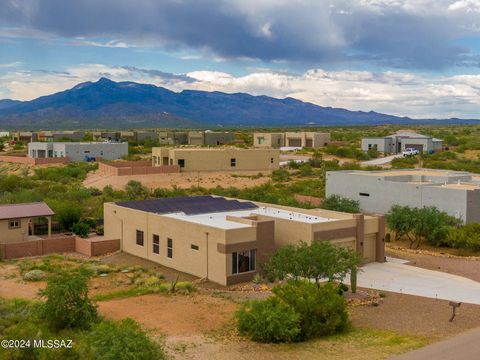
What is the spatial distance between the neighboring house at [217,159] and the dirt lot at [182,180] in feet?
3.97

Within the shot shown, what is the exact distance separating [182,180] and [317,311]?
160 feet

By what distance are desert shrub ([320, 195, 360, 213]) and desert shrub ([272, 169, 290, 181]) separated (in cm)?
2236

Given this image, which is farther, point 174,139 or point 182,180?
point 174,139

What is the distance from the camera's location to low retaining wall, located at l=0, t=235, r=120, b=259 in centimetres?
3484

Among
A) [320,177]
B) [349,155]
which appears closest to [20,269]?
[320,177]

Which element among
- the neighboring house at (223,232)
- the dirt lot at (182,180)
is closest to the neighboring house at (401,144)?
the dirt lot at (182,180)

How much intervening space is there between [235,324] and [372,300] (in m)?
6.58

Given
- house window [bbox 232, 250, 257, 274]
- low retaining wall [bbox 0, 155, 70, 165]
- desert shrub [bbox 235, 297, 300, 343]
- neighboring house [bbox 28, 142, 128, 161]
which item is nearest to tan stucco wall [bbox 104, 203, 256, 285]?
house window [bbox 232, 250, 257, 274]

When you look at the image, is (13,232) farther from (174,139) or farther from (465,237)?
(174,139)

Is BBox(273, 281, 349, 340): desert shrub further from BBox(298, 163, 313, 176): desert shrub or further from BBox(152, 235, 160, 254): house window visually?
BBox(298, 163, 313, 176): desert shrub

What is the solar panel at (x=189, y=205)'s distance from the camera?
36.0 m

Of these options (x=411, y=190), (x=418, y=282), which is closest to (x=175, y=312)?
(x=418, y=282)

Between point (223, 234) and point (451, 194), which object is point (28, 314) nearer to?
point (223, 234)

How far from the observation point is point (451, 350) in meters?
18.4
